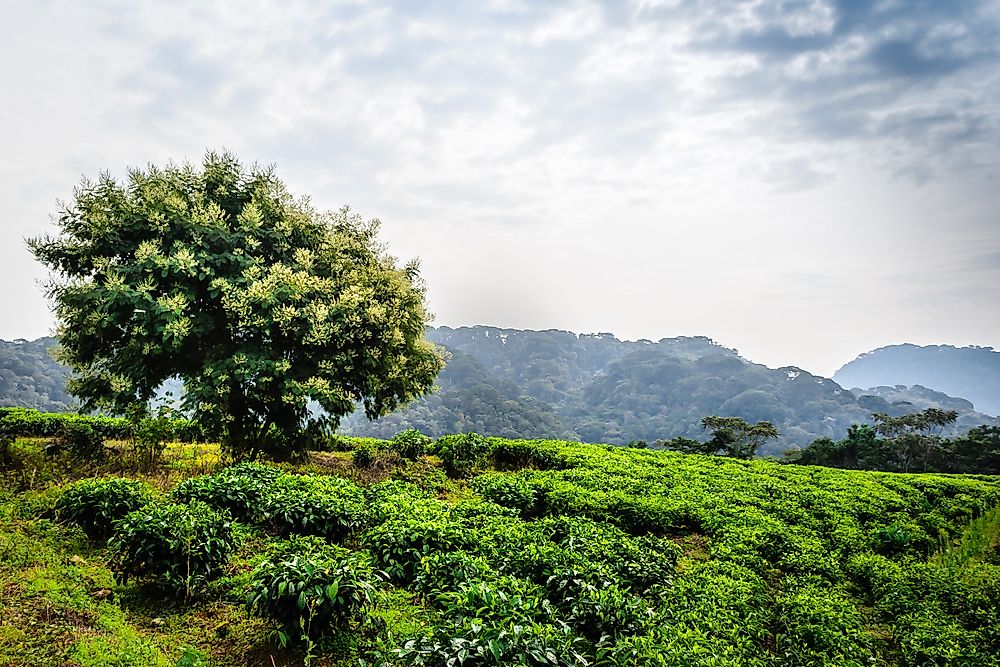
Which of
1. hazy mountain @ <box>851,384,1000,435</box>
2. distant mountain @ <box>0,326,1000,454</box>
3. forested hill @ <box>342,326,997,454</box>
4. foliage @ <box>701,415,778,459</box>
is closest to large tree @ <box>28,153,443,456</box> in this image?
foliage @ <box>701,415,778,459</box>

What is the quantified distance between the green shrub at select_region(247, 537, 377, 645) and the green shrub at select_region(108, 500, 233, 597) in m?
1.04

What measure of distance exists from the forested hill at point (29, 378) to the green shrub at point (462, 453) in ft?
261

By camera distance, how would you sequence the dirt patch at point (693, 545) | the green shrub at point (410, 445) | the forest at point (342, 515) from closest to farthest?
the forest at point (342, 515) < the dirt patch at point (693, 545) < the green shrub at point (410, 445)

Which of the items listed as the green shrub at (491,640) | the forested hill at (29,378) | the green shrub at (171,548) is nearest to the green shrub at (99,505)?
the green shrub at (171,548)

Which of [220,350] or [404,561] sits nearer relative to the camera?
[404,561]

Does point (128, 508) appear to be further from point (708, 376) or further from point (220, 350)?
point (708, 376)

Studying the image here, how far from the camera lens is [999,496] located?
1301 centimetres

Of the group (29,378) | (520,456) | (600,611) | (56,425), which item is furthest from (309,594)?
(29,378)

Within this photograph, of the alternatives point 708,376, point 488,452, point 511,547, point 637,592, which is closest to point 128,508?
point 511,547

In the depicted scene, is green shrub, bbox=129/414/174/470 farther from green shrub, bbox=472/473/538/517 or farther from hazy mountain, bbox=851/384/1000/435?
hazy mountain, bbox=851/384/1000/435

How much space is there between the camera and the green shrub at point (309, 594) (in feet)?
14.1

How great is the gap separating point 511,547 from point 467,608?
1915 millimetres

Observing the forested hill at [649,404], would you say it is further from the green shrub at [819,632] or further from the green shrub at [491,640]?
the green shrub at [491,640]

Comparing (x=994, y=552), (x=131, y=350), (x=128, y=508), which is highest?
(x=131, y=350)
